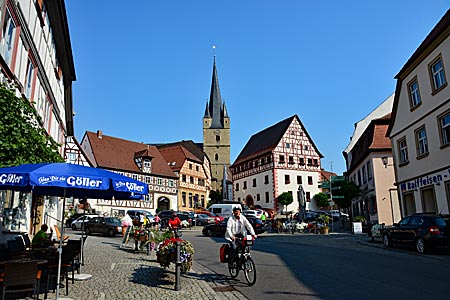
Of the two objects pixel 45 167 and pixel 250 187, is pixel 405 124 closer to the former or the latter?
pixel 45 167

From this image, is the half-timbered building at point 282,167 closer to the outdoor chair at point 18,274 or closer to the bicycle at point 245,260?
the bicycle at point 245,260

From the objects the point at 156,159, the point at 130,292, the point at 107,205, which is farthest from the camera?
the point at 156,159

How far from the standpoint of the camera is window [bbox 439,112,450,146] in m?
19.8

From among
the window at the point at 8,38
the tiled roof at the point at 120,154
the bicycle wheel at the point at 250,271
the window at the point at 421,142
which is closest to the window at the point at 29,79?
the window at the point at 8,38

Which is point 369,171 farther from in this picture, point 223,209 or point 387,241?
point 223,209

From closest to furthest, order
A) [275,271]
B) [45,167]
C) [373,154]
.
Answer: [45,167] → [275,271] → [373,154]

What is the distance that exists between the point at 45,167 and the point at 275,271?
266 inches

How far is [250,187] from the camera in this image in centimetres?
6719

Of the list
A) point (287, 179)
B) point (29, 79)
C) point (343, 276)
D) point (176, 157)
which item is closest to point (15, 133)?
point (29, 79)

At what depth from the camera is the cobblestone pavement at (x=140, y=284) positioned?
26.1 feet

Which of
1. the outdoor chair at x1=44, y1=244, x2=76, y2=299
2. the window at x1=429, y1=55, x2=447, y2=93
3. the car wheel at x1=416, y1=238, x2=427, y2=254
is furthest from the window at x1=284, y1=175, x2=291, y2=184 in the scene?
the outdoor chair at x1=44, y1=244, x2=76, y2=299

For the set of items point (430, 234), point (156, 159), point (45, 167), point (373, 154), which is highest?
point (156, 159)

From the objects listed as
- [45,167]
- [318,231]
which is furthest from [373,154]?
[45,167]

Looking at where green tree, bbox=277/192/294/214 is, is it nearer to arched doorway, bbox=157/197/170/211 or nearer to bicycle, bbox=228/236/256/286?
arched doorway, bbox=157/197/170/211
